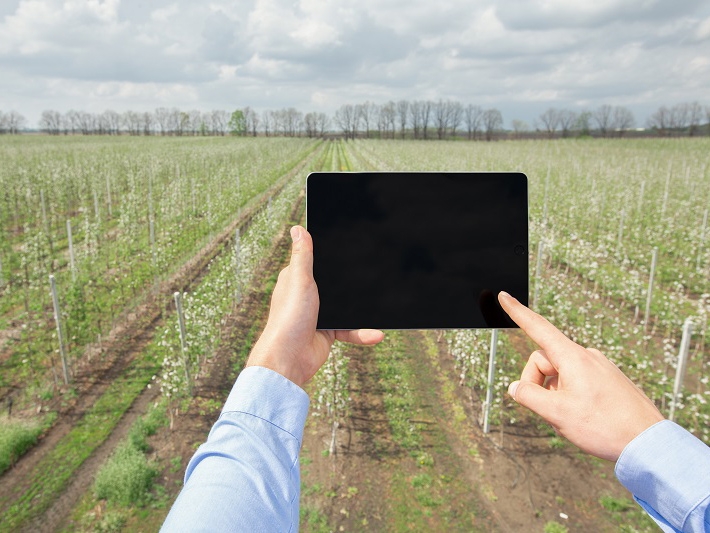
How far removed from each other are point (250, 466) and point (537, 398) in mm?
915

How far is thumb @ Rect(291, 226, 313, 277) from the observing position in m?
1.75

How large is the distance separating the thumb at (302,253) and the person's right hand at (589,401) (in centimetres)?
80

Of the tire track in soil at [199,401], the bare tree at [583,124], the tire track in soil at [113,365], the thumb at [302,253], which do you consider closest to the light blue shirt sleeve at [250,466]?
the thumb at [302,253]

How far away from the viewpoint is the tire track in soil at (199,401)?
505 cm

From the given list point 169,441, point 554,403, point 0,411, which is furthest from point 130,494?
point 554,403

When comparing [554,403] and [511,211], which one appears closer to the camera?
[554,403]

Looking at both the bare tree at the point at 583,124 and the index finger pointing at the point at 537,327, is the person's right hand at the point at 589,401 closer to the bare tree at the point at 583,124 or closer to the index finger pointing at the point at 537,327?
the index finger pointing at the point at 537,327

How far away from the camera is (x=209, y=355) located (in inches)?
319

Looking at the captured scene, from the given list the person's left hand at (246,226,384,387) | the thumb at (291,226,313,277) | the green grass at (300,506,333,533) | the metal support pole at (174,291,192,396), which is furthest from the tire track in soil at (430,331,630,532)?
the thumb at (291,226,313,277)

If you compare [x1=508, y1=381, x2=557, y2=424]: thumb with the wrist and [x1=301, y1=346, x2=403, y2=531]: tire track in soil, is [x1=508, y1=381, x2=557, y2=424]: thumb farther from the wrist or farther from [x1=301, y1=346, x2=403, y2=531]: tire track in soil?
[x1=301, y1=346, x2=403, y2=531]: tire track in soil

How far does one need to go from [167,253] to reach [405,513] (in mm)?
8769

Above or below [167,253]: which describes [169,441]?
below

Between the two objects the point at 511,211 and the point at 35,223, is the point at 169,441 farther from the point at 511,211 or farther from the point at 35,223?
the point at 35,223

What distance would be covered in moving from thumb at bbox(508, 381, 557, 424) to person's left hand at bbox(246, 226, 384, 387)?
0.58 metres
